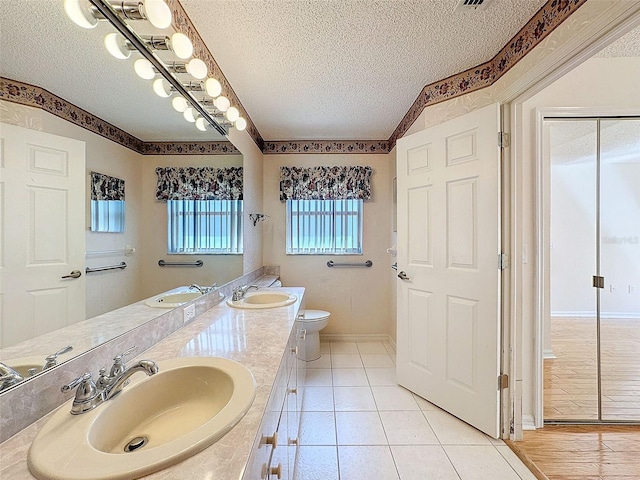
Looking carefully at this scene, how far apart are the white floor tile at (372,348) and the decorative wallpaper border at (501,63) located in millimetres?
2220

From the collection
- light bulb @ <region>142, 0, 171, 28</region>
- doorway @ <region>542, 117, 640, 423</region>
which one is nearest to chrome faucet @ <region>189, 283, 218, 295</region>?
light bulb @ <region>142, 0, 171, 28</region>

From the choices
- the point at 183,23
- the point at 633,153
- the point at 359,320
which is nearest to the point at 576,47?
the point at 633,153

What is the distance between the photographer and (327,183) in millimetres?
3076

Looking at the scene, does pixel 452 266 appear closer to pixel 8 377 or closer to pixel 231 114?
pixel 231 114

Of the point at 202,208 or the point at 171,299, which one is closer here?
the point at 171,299

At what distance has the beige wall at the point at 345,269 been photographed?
3.13 m

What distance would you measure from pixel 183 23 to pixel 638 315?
11.0ft

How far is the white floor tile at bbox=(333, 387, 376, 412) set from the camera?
6.41ft

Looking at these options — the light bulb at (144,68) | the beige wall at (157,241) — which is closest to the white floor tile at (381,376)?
the beige wall at (157,241)

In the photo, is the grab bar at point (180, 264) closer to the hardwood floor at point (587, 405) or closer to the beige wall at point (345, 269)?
the beige wall at point (345, 269)

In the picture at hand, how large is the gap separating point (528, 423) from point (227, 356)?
1941mm

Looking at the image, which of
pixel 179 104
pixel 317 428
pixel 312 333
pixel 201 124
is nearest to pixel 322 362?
pixel 312 333

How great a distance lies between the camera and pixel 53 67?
2.63 ft

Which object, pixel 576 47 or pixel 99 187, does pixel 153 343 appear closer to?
pixel 99 187
